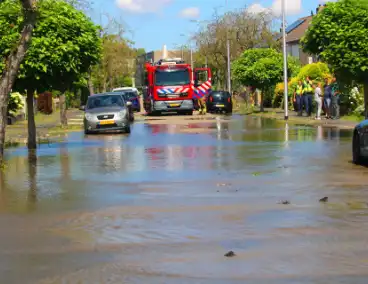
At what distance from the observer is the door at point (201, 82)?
4688cm

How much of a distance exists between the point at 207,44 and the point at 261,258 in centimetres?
6928

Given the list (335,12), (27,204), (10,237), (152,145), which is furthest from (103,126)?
(10,237)

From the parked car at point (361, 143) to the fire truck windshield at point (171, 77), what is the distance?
30.5m

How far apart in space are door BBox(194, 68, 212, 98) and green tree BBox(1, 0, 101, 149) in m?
25.4

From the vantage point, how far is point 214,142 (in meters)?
22.5

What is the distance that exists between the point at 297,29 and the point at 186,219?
7925 cm

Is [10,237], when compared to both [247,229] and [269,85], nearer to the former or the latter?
[247,229]

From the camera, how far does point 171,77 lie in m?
46.0

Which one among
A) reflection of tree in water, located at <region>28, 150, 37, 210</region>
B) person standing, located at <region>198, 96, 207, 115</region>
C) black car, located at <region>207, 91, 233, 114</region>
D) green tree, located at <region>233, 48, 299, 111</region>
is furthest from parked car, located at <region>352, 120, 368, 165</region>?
black car, located at <region>207, 91, 233, 114</region>

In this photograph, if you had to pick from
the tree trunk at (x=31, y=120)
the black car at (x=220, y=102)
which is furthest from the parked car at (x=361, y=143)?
the black car at (x=220, y=102)

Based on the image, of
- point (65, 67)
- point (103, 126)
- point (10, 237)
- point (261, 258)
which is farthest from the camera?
point (103, 126)

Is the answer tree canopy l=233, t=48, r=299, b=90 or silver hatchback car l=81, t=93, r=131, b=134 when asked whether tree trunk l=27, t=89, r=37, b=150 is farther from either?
tree canopy l=233, t=48, r=299, b=90

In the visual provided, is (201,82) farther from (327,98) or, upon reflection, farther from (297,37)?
(297,37)

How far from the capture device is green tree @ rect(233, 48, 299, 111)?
4638cm
